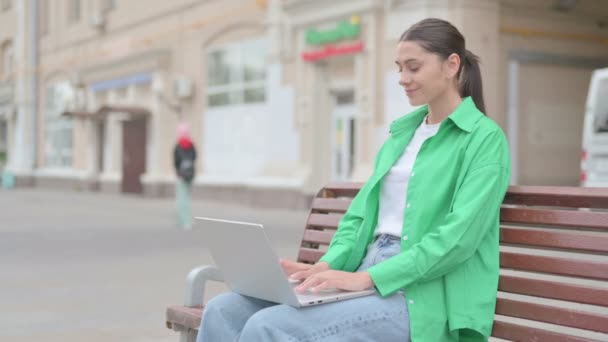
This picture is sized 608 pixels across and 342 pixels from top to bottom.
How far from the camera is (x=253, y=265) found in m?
2.82

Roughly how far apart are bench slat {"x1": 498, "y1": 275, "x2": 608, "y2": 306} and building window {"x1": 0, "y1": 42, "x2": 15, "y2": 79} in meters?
37.2

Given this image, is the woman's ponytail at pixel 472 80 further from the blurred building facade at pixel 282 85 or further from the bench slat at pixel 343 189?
the blurred building facade at pixel 282 85

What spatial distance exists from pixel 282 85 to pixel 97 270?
11296 mm

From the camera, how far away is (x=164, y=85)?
79.6ft

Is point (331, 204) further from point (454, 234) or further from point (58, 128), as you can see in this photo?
point (58, 128)

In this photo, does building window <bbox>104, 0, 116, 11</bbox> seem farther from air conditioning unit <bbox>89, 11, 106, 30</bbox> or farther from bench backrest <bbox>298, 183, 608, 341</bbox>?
bench backrest <bbox>298, 183, 608, 341</bbox>

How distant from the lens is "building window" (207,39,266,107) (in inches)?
818

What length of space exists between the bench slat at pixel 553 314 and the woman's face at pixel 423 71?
74 centimetres

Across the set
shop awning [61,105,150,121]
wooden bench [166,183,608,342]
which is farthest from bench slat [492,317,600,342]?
shop awning [61,105,150,121]

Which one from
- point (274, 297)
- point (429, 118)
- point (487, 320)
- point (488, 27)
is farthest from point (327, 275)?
point (488, 27)

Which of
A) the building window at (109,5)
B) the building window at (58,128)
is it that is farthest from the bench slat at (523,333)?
the building window at (58,128)

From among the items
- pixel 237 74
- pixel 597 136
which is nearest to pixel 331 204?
pixel 597 136

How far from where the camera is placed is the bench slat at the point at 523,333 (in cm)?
274

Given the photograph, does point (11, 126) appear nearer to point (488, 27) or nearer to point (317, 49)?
point (317, 49)
